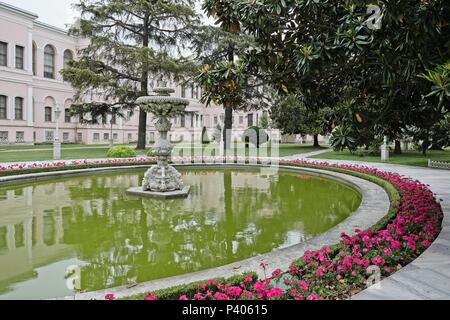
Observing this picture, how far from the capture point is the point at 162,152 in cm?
998

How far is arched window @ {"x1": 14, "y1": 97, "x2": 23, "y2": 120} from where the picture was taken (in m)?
31.4

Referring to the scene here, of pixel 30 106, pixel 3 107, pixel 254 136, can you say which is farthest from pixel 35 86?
pixel 254 136

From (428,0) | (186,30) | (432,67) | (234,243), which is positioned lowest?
(234,243)

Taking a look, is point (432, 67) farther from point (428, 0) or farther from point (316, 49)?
point (316, 49)

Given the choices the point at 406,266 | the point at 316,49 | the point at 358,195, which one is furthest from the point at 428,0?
the point at 358,195

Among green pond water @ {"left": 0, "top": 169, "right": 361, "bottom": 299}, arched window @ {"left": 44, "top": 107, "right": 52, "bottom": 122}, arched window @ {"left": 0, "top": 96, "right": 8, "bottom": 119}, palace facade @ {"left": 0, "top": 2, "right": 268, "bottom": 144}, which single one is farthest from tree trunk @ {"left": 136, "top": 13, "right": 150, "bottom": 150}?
green pond water @ {"left": 0, "top": 169, "right": 361, "bottom": 299}

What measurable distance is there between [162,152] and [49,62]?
31.3 meters

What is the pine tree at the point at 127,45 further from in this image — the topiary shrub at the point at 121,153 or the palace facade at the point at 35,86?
the topiary shrub at the point at 121,153

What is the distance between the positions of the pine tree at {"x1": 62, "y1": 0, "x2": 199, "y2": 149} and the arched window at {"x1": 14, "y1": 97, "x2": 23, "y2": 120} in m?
8.12

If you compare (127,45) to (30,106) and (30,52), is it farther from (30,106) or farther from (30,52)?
(30,106)

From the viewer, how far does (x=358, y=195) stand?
9.96 m
